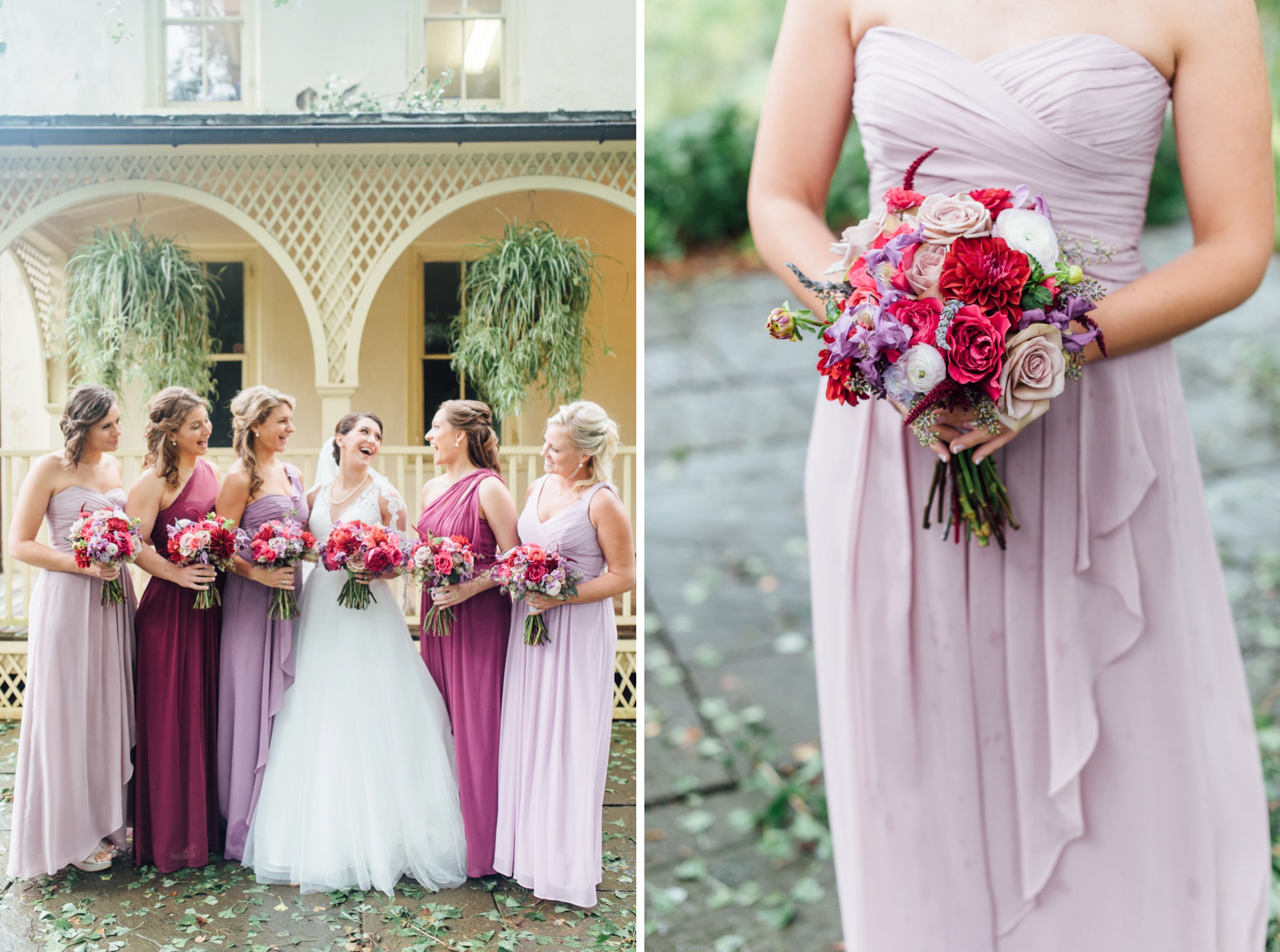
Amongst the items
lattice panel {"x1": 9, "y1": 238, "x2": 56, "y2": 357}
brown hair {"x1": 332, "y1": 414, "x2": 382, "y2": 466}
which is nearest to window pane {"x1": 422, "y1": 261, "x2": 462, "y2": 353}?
brown hair {"x1": 332, "y1": 414, "x2": 382, "y2": 466}

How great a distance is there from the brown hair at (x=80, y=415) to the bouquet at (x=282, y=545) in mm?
602

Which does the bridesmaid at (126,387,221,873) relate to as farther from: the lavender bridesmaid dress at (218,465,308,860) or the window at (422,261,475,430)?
the window at (422,261,475,430)

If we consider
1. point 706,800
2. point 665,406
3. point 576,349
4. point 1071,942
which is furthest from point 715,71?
point 1071,942

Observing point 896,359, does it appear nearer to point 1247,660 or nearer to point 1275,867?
point 1275,867

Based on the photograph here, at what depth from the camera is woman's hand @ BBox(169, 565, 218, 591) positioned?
3.10 m

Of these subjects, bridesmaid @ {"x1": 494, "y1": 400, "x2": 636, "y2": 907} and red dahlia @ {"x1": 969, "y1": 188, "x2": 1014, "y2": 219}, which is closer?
red dahlia @ {"x1": 969, "y1": 188, "x2": 1014, "y2": 219}

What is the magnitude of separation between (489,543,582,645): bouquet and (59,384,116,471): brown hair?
134cm

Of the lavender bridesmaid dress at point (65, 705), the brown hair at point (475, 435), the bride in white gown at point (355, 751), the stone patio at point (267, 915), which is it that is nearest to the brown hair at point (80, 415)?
the lavender bridesmaid dress at point (65, 705)

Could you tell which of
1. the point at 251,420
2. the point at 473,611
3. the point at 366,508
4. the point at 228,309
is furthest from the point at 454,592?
the point at 228,309

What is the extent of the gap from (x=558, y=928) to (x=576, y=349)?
1.88m

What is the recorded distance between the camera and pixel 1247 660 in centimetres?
394

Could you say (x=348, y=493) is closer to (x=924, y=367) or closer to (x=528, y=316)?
(x=528, y=316)

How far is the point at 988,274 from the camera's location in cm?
153

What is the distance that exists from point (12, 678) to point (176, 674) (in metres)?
0.57
